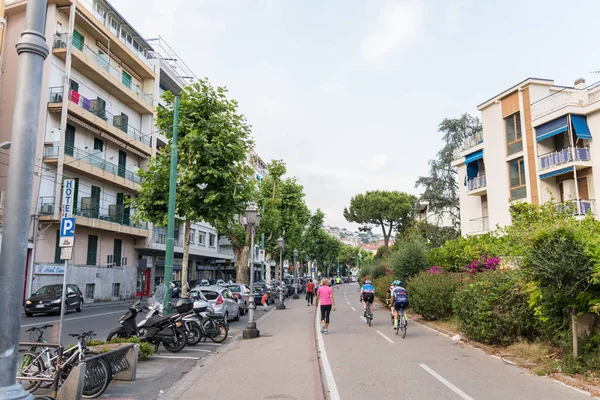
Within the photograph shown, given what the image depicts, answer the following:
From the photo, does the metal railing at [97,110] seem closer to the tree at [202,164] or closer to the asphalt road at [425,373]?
the tree at [202,164]

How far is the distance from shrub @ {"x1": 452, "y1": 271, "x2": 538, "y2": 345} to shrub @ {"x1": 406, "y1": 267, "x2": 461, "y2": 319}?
340cm

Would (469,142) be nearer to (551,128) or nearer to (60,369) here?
(551,128)

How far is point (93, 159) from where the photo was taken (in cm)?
3020

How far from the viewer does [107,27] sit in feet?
108

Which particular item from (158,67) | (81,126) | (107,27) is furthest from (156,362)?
(158,67)

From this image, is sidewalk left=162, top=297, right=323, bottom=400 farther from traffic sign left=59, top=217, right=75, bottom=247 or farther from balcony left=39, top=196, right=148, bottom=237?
balcony left=39, top=196, right=148, bottom=237

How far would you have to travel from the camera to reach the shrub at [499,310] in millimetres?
10234

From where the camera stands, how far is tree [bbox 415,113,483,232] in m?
36.3

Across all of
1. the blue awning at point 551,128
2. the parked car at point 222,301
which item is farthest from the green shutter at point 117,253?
the blue awning at point 551,128

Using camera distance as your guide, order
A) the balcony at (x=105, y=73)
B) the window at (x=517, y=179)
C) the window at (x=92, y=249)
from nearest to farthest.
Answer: the window at (x=517, y=179)
the balcony at (x=105, y=73)
the window at (x=92, y=249)

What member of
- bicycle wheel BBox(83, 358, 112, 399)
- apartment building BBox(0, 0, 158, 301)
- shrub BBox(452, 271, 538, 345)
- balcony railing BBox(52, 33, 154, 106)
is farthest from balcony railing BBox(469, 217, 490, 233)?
bicycle wheel BBox(83, 358, 112, 399)

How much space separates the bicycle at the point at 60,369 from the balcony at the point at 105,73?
25.0m

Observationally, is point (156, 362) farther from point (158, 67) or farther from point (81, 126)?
point (158, 67)

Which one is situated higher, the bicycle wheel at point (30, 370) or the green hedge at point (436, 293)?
the green hedge at point (436, 293)
